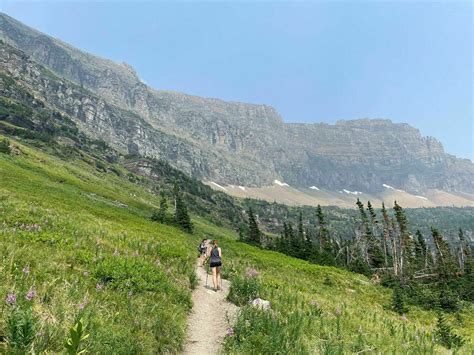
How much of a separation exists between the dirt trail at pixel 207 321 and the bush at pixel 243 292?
32 centimetres

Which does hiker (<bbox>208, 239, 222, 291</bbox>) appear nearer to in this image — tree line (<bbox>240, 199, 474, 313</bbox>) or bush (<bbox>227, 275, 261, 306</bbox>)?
bush (<bbox>227, 275, 261, 306</bbox>)

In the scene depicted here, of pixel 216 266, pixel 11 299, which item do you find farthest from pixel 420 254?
pixel 11 299

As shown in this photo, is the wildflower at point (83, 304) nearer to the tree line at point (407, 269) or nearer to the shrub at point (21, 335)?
the shrub at point (21, 335)

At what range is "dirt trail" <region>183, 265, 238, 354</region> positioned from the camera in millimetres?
9109

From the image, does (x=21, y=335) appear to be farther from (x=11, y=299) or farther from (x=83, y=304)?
(x=83, y=304)

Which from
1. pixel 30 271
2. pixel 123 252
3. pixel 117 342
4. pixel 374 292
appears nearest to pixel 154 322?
pixel 117 342

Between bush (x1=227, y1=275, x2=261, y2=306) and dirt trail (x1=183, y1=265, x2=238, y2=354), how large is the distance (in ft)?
1.07

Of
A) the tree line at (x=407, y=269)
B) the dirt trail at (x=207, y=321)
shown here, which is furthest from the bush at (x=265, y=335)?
the tree line at (x=407, y=269)

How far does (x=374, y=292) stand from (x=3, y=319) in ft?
124

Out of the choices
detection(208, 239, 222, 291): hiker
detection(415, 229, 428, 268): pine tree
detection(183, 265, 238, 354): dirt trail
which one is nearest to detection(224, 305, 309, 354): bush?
detection(183, 265, 238, 354): dirt trail

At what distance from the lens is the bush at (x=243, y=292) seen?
14.0 meters

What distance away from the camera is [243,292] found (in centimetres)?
1442

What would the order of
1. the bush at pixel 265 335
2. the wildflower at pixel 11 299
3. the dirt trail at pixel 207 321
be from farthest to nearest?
the dirt trail at pixel 207 321 < the bush at pixel 265 335 < the wildflower at pixel 11 299

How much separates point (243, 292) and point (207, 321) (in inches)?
132
